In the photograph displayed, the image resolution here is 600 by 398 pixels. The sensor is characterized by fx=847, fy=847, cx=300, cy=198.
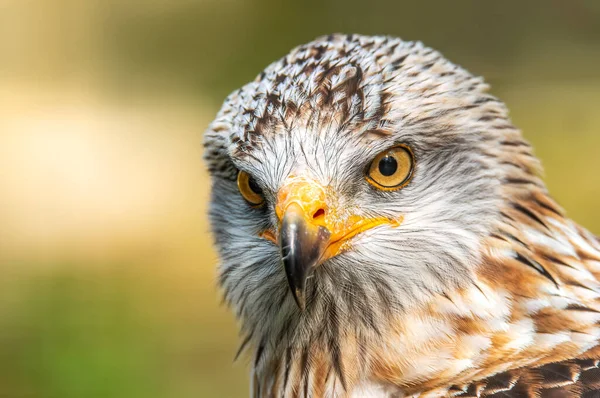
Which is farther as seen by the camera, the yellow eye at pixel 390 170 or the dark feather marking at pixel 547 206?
the dark feather marking at pixel 547 206

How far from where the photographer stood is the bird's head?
7.15ft

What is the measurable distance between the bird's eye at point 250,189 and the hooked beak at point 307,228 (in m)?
0.20

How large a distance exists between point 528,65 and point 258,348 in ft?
20.4

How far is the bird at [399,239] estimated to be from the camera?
2152mm

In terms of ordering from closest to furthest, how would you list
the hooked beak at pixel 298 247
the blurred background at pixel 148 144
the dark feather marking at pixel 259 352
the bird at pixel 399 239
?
the hooked beak at pixel 298 247
the bird at pixel 399 239
the dark feather marking at pixel 259 352
the blurred background at pixel 148 144

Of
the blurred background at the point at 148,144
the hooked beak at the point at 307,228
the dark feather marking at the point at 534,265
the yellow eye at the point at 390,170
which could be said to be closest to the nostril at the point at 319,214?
the hooked beak at the point at 307,228

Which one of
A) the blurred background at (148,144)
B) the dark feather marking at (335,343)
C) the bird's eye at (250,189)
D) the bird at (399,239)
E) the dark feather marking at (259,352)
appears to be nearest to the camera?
the bird at (399,239)

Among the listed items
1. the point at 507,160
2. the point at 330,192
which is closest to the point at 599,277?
the point at 507,160

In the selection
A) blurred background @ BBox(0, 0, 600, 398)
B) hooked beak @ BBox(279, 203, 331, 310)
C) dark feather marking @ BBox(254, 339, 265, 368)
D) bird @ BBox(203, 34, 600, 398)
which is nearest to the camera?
hooked beak @ BBox(279, 203, 331, 310)

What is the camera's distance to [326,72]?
2.30 meters

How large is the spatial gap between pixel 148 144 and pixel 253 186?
21.0 ft

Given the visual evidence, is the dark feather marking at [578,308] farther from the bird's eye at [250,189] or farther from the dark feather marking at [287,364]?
the bird's eye at [250,189]

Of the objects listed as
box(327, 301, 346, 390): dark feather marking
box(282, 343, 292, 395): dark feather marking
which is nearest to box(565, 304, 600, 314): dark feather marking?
box(327, 301, 346, 390): dark feather marking

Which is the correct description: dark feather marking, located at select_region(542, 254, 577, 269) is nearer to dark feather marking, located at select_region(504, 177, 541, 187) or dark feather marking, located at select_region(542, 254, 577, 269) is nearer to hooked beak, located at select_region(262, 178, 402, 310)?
dark feather marking, located at select_region(504, 177, 541, 187)
